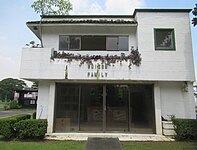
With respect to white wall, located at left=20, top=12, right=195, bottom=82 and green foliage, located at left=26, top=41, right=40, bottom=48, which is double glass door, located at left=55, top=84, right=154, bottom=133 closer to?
white wall, located at left=20, top=12, right=195, bottom=82

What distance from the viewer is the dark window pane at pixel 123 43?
11.0 m

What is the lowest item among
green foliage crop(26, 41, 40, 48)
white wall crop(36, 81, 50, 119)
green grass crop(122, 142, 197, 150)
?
green grass crop(122, 142, 197, 150)

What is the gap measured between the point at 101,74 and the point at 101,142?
143 inches

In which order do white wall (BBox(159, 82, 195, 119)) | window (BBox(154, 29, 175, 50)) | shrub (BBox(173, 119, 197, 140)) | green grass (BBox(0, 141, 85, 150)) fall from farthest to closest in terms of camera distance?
white wall (BBox(159, 82, 195, 119)) < window (BBox(154, 29, 175, 50)) < shrub (BBox(173, 119, 197, 140)) < green grass (BBox(0, 141, 85, 150))

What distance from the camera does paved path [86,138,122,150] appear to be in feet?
24.5

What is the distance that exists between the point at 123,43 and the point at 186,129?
6117 millimetres

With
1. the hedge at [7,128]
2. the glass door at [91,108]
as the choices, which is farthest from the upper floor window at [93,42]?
the hedge at [7,128]

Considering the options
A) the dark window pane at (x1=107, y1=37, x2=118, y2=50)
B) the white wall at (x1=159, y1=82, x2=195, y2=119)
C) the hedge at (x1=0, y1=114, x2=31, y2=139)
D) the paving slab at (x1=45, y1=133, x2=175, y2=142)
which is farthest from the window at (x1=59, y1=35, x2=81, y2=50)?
the white wall at (x1=159, y1=82, x2=195, y2=119)

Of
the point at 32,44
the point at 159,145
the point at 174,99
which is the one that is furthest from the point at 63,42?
the point at 159,145

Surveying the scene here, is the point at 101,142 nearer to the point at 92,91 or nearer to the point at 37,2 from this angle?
the point at 92,91

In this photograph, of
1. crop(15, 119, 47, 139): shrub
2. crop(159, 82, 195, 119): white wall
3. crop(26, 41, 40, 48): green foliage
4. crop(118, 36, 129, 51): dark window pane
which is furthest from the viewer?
crop(118, 36, 129, 51): dark window pane

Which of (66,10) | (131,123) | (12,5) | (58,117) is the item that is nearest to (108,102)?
(131,123)

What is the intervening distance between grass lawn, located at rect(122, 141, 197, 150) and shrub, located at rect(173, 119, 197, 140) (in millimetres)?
469

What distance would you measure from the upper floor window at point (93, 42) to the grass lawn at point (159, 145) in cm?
575
